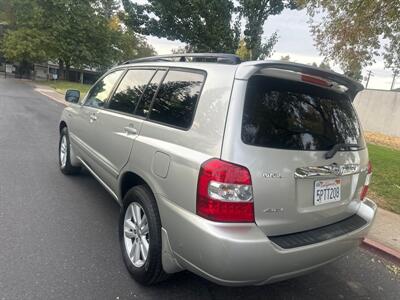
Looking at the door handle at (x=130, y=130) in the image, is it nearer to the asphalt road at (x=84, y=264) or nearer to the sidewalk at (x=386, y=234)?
the asphalt road at (x=84, y=264)

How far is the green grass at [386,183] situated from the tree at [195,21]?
9.85 metres

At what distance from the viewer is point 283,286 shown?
128 inches

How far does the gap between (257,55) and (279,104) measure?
50.0 ft

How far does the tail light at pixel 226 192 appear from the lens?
92.0 inches

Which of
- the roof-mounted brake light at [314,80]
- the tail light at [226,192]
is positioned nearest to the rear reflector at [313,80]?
the roof-mounted brake light at [314,80]

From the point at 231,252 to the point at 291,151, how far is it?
80cm

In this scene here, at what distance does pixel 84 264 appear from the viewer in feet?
10.6

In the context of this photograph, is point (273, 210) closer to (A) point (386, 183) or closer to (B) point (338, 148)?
(B) point (338, 148)

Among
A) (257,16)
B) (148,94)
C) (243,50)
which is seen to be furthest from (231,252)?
(243,50)

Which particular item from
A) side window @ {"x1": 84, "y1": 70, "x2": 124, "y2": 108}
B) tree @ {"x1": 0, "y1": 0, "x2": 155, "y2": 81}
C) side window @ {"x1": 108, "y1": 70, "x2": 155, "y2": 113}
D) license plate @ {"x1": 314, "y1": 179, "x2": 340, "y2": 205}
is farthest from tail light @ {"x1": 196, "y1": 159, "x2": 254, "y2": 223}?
tree @ {"x1": 0, "y1": 0, "x2": 155, "y2": 81}

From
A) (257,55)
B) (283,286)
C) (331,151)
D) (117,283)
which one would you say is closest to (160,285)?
(117,283)

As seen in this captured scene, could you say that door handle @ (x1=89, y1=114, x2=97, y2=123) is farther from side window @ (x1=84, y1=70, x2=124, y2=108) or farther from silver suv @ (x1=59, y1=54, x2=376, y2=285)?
silver suv @ (x1=59, y1=54, x2=376, y2=285)

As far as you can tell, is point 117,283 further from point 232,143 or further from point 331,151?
point 331,151

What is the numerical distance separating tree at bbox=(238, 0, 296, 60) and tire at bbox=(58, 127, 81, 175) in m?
12.3
